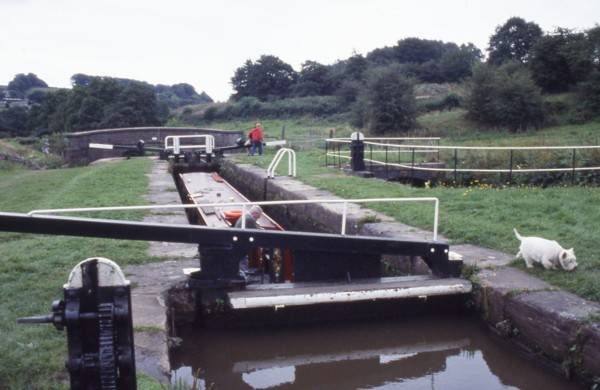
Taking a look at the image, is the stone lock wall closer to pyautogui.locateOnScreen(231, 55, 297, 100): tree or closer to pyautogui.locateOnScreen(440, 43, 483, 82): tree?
pyautogui.locateOnScreen(440, 43, 483, 82): tree

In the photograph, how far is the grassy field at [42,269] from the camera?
155 inches

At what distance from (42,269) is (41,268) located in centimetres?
4

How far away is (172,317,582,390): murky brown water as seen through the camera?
17.1 feet

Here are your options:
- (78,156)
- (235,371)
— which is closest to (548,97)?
(78,156)

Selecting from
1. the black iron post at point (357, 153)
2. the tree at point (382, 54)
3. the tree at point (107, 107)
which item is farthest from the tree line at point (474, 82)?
the black iron post at point (357, 153)

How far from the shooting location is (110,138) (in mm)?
27250

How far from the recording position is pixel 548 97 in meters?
39.8

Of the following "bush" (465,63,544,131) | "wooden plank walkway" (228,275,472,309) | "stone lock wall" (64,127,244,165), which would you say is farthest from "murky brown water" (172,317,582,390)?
"bush" (465,63,544,131)

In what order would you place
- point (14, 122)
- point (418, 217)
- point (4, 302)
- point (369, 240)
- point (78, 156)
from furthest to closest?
point (14, 122) → point (78, 156) → point (418, 217) → point (369, 240) → point (4, 302)

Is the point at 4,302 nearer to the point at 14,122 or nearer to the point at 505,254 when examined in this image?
the point at 505,254

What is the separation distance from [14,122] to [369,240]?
5741cm

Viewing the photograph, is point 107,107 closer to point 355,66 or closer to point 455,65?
point 355,66

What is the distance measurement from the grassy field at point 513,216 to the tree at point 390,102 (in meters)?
21.4

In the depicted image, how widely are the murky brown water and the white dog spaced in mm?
795
